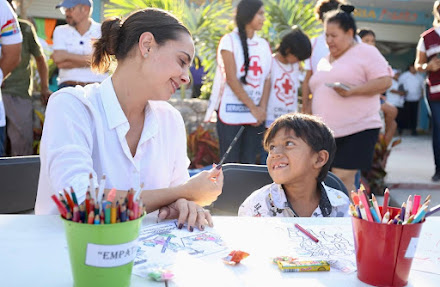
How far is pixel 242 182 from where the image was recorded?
87.0 inches

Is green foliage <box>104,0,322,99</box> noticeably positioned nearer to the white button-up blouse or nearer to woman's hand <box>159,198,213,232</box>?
the white button-up blouse

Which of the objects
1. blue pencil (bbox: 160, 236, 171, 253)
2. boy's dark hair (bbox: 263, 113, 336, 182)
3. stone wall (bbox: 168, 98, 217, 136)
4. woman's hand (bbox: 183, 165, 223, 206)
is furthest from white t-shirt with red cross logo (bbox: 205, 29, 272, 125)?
blue pencil (bbox: 160, 236, 171, 253)

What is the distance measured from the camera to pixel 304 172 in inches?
86.7

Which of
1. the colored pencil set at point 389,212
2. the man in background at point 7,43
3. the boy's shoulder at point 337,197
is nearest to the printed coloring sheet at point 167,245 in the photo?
the colored pencil set at point 389,212

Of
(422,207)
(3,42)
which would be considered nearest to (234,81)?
(3,42)

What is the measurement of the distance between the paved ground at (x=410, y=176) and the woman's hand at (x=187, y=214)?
3534mm

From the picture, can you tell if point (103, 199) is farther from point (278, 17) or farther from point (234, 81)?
point (278, 17)

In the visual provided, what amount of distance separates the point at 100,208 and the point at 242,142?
2.87 metres

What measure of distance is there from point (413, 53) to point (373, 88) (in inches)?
554

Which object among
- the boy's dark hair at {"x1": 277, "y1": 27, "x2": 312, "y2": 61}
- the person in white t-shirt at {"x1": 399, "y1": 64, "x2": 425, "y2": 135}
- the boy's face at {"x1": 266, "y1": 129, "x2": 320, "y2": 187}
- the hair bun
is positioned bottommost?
the person in white t-shirt at {"x1": 399, "y1": 64, "x2": 425, "y2": 135}

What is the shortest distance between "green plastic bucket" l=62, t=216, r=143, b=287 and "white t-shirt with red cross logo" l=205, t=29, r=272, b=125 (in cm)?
273

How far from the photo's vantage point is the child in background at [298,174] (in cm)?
209

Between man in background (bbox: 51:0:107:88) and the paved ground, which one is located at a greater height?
man in background (bbox: 51:0:107:88)

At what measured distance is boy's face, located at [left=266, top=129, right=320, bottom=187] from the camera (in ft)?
7.02
